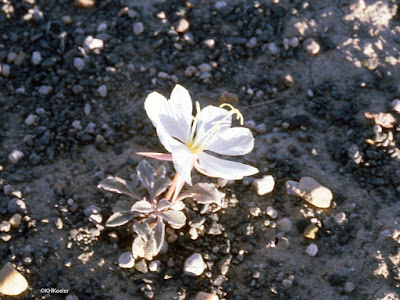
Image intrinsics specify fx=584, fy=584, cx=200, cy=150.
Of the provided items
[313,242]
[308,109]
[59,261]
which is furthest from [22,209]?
[308,109]

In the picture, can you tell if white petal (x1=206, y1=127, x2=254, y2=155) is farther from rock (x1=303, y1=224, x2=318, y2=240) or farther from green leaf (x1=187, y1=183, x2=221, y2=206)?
rock (x1=303, y1=224, x2=318, y2=240)

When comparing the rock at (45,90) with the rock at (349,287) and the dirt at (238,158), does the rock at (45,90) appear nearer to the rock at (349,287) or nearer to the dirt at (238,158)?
the dirt at (238,158)

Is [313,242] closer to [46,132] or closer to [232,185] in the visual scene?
[232,185]

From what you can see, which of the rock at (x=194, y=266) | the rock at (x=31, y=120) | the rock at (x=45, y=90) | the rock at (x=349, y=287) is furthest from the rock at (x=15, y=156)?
the rock at (x=349, y=287)

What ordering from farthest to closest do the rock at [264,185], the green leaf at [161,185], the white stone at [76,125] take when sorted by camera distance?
the white stone at [76,125], the rock at [264,185], the green leaf at [161,185]

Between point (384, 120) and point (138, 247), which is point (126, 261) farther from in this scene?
point (384, 120)

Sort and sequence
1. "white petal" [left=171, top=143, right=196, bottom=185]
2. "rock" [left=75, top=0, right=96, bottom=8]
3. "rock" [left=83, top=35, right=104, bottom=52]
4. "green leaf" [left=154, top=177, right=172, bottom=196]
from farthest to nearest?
1. "rock" [left=75, top=0, right=96, bottom=8]
2. "rock" [left=83, top=35, right=104, bottom=52]
3. "green leaf" [left=154, top=177, right=172, bottom=196]
4. "white petal" [left=171, top=143, right=196, bottom=185]

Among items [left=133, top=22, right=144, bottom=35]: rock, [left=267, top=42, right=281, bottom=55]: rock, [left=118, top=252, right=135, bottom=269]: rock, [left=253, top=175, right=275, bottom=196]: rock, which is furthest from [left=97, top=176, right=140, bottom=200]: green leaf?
[left=267, top=42, right=281, bottom=55]: rock
